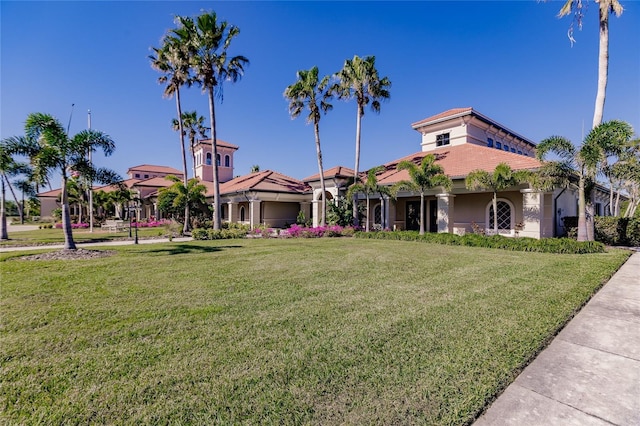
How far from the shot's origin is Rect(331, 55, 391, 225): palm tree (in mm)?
19625

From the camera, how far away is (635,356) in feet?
11.6

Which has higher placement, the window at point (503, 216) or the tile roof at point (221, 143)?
the tile roof at point (221, 143)

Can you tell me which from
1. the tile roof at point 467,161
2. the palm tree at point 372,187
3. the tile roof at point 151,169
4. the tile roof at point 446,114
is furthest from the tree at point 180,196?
the tile roof at point 151,169

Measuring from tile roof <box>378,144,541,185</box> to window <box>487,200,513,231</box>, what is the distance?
255 centimetres

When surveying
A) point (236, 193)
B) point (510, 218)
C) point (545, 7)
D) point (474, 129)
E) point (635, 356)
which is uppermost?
point (545, 7)

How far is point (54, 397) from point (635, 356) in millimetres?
6361

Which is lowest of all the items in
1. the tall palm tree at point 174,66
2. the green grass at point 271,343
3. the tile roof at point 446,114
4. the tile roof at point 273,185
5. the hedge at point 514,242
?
the green grass at point 271,343

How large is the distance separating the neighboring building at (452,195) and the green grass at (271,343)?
30.8 feet

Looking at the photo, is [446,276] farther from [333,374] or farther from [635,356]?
Result: [333,374]

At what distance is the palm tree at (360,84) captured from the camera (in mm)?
19625

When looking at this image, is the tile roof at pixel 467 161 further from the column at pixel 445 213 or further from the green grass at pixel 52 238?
the green grass at pixel 52 238

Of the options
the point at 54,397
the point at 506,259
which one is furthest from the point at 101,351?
the point at 506,259

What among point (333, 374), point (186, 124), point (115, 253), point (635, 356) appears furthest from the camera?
point (186, 124)

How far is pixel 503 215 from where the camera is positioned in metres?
17.5
